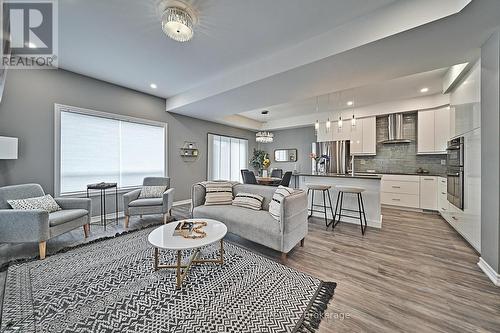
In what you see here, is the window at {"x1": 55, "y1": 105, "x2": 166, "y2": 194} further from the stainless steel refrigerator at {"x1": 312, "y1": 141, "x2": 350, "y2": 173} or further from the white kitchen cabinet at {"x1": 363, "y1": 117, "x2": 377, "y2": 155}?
the white kitchen cabinet at {"x1": 363, "y1": 117, "x2": 377, "y2": 155}

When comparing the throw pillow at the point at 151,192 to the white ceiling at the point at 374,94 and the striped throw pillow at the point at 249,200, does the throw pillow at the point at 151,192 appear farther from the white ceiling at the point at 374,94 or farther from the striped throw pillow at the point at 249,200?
the white ceiling at the point at 374,94

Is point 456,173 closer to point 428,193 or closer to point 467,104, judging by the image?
point 467,104

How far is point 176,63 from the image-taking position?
3.16 metres

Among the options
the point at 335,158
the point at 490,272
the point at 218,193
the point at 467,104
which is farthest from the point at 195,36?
the point at 335,158

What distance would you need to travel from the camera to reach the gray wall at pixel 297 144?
7184mm

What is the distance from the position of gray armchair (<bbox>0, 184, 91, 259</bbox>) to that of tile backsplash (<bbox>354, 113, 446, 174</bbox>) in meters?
6.99

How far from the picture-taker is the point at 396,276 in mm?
1967

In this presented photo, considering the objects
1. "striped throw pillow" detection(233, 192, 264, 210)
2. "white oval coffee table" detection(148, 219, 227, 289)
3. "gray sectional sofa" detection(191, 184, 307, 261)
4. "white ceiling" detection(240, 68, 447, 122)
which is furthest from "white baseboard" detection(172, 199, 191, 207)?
"white ceiling" detection(240, 68, 447, 122)

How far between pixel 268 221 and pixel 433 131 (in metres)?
5.12

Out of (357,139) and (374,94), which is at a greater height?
(374,94)

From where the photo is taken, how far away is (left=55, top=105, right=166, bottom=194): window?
11.3 feet

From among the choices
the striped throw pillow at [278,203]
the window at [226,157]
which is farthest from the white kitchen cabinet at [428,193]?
the window at [226,157]

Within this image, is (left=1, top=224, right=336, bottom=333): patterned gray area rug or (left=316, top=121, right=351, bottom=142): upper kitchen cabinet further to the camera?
(left=316, top=121, right=351, bottom=142): upper kitchen cabinet

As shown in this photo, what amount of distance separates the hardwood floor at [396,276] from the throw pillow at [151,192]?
28.5 inches
